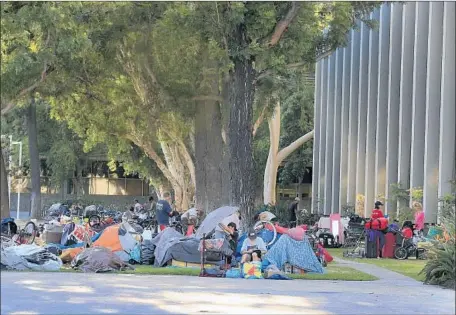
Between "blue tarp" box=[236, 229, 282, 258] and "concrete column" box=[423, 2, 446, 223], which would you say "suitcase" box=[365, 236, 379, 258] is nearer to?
"concrete column" box=[423, 2, 446, 223]

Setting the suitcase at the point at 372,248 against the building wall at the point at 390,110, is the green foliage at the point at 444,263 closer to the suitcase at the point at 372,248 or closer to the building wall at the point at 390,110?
the suitcase at the point at 372,248

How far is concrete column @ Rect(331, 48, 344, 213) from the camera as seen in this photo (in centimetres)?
4169

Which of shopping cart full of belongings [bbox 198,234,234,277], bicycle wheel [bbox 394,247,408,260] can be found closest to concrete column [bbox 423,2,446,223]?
bicycle wheel [bbox 394,247,408,260]

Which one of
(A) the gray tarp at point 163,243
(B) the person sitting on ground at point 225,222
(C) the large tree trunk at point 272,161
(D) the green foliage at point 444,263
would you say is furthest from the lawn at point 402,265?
(C) the large tree trunk at point 272,161

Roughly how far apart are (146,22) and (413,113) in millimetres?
10330

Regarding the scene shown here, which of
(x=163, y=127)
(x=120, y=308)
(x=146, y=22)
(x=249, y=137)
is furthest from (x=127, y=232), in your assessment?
(x=163, y=127)

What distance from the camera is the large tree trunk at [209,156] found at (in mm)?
33250

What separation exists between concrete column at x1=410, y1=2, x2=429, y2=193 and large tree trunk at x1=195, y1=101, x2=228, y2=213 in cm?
746

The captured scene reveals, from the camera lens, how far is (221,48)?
2494 cm

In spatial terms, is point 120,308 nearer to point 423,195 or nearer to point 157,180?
point 423,195

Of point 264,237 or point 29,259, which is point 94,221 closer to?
point 264,237

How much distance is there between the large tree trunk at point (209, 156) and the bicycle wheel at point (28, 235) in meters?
10.9

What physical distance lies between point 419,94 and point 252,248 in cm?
1313

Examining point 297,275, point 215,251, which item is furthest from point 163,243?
point 297,275
